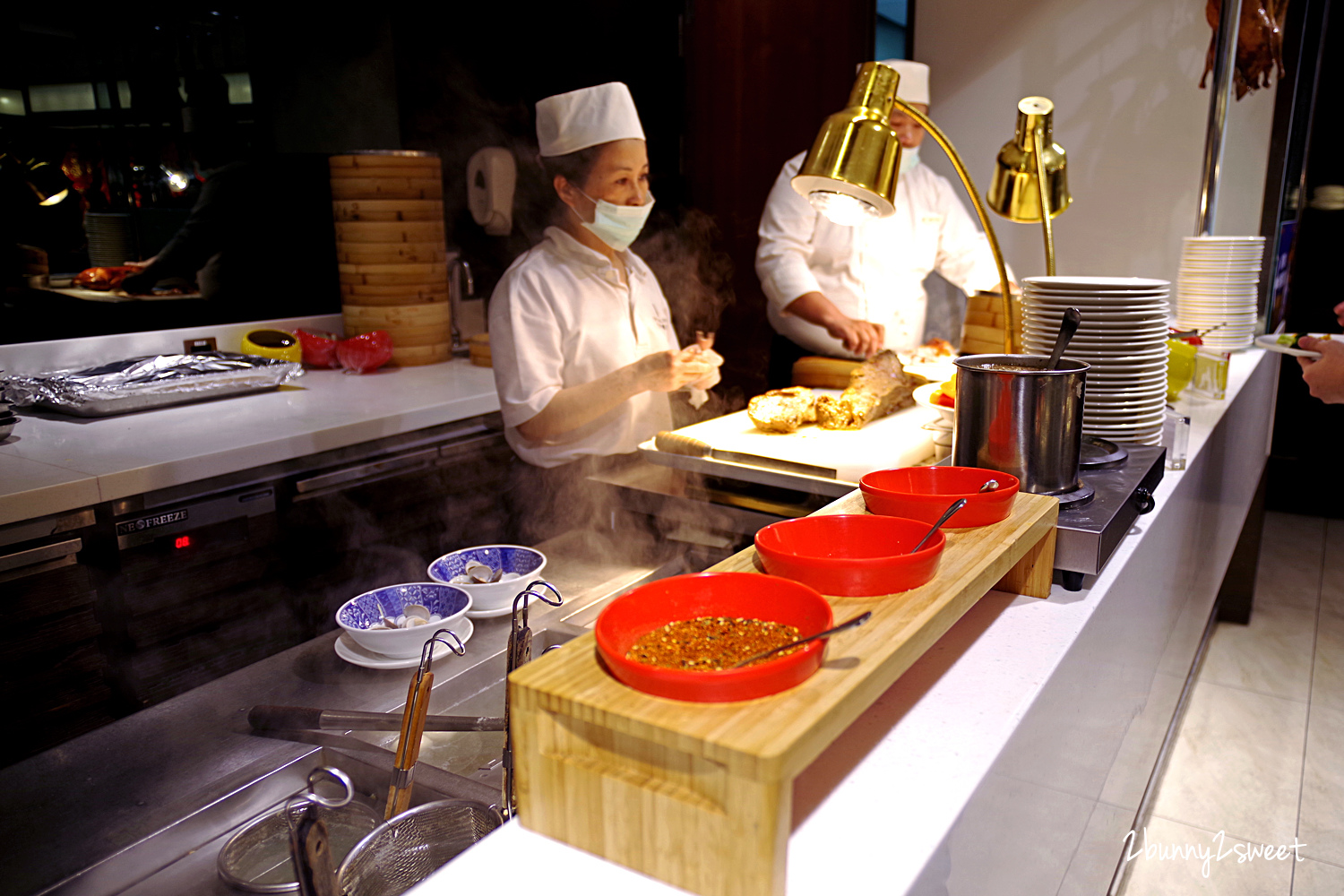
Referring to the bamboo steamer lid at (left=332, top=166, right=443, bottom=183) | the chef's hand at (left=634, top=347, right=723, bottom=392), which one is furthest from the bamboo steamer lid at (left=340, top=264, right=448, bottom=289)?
the chef's hand at (left=634, top=347, right=723, bottom=392)

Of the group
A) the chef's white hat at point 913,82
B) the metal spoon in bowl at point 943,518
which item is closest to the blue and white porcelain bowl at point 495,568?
the metal spoon in bowl at point 943,518

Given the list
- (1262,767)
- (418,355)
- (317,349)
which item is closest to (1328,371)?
(1262,767)

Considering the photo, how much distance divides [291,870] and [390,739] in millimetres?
178

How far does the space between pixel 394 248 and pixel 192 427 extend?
1.03m

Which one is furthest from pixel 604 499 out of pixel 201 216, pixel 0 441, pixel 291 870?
pixel 201 216

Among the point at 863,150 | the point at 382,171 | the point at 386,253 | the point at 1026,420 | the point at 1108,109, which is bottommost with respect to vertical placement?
the point at 1026,420

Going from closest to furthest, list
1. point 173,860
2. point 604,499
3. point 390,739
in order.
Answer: point 173,860
point 390,739
point 604,499

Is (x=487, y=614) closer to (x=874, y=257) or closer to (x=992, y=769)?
(x=992, y=769)

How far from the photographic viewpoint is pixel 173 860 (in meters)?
0.99

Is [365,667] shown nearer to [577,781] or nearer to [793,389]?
[577,781]

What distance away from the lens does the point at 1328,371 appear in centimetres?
196

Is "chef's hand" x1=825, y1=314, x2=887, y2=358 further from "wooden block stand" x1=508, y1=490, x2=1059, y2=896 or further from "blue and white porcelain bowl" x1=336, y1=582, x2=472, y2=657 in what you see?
"wooden block stand" x1=508, y1=490, x2=1059, y2=896

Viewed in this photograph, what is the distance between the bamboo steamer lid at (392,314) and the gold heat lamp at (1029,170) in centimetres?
197

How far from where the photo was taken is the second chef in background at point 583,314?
2.67 m
